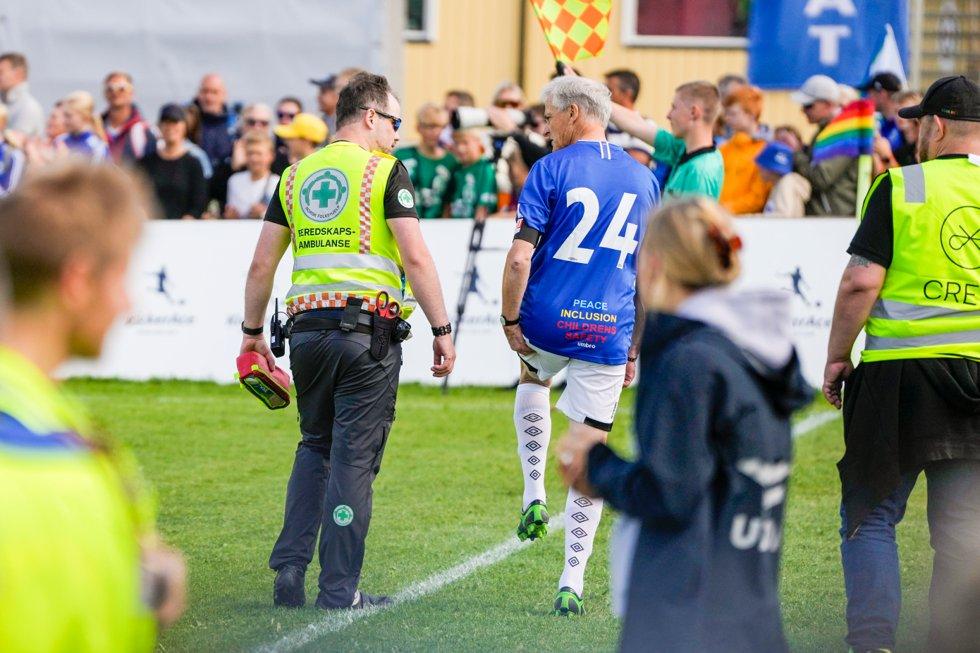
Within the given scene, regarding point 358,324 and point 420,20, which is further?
point 420,20

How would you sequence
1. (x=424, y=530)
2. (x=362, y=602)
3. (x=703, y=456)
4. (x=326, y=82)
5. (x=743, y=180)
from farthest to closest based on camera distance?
1. (x=326, y=82)
2. (x=743, y=180)
3. (x=424, y=530)
4. (x=362, y=602)
5. (x=703, y=456)

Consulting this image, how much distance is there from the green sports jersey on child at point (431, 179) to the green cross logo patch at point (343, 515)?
294 inches

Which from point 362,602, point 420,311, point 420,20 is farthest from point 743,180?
point 420,20

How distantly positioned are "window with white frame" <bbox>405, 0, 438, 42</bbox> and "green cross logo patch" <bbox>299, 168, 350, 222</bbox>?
17.7 m

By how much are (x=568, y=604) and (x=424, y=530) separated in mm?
1682

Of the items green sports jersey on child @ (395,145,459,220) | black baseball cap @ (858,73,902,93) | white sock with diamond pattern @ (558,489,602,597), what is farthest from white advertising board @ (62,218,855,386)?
white sock with diamond pattern @ (558,489,602,597)

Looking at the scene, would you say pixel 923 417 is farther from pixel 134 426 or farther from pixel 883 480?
pixel 134 426

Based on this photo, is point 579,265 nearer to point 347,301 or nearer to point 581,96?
point 581,96

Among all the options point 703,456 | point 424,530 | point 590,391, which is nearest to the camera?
point 703,456

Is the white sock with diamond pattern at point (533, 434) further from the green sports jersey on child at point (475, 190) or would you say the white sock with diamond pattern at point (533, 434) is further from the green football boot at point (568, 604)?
the green sports jersey on child at point (475, 190)

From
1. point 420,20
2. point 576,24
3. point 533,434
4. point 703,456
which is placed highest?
point 420,20

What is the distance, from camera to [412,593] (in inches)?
238

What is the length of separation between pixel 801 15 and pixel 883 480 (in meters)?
8.98

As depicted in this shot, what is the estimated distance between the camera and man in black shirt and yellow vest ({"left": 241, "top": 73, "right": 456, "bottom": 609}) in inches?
221
